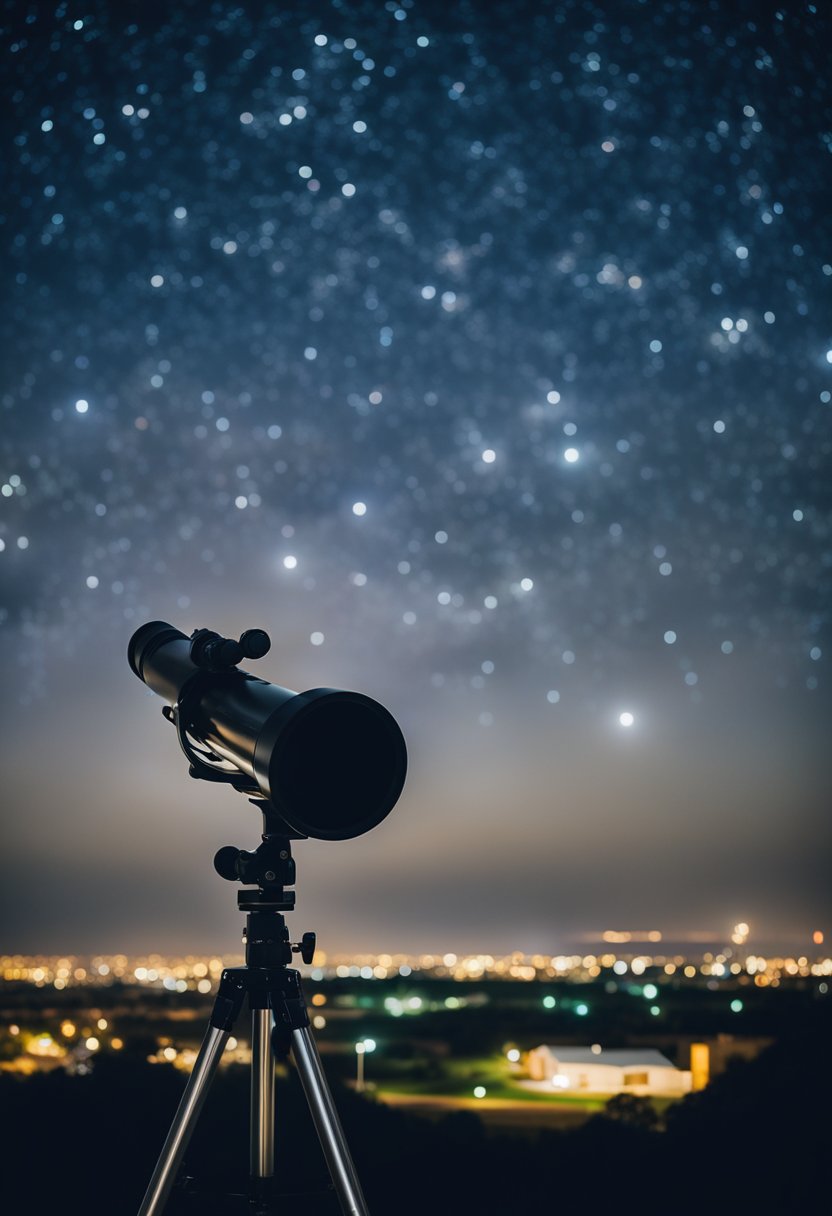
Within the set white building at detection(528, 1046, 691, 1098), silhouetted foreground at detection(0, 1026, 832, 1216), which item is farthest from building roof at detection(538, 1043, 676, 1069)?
silhouetted foreground at detection(0, 1026, 832, 1216)

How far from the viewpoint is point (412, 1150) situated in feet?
15.6

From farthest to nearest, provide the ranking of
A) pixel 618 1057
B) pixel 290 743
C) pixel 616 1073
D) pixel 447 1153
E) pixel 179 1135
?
pixel 618 1057 → pixel 616 1073 → pixel 447 1153 → pixel 179 1135 → pixel 290 743

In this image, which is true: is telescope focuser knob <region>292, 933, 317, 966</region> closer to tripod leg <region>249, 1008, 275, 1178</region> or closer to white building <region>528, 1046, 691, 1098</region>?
tripod leg <region>249, 1008, 275, 1178</region>

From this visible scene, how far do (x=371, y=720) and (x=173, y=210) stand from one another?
11.6 ft

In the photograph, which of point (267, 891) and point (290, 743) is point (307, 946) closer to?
point (267, 891)

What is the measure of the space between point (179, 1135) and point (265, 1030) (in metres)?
0.23

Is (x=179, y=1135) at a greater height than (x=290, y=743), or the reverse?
(x=290, y=743)

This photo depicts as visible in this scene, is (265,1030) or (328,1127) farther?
(265,1030)

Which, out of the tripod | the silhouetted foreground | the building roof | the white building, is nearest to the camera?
the tripod

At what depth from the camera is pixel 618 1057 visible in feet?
24.0

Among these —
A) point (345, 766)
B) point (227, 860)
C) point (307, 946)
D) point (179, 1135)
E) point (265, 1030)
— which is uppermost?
point (345, 766)

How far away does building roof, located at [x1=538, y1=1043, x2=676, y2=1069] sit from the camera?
6.92 m

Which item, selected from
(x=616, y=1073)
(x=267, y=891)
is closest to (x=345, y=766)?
(x=267, y=891)

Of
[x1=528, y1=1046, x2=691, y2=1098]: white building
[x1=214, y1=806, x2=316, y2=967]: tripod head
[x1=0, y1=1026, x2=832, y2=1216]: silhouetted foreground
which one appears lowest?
[x1=0, y1=1026, x2=832, y2=1216]: silhouetted foreground
